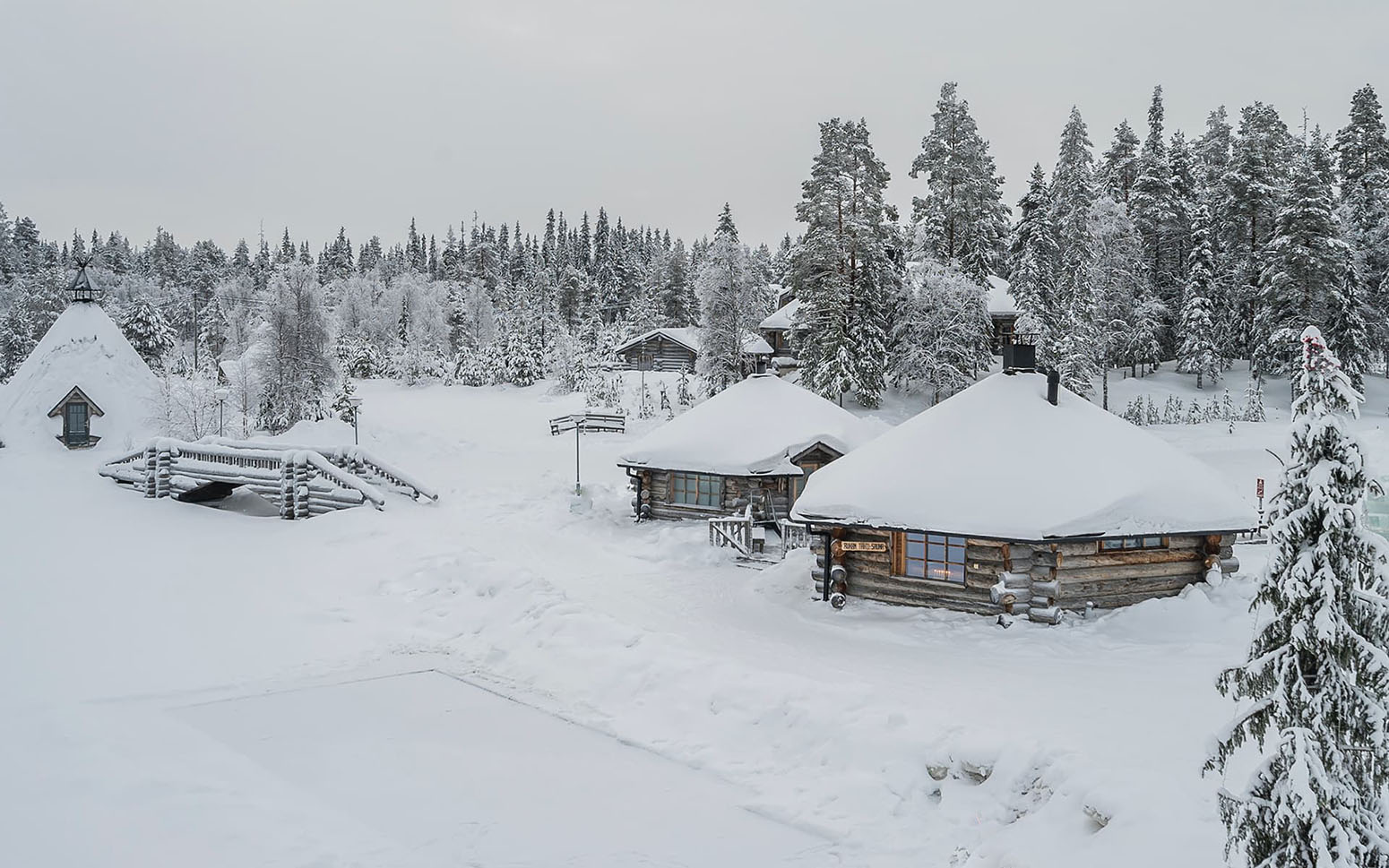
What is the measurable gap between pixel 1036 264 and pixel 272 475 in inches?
1540

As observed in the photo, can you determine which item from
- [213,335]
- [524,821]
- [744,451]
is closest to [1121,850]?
[524,821]

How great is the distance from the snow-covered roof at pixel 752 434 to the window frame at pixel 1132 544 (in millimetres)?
10487

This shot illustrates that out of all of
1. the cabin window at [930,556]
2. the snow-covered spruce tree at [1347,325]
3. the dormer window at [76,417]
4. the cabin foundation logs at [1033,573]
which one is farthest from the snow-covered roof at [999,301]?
the dormer window at [76,417]

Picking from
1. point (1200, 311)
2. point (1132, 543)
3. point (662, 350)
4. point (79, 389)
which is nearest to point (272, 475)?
point (79, 389)

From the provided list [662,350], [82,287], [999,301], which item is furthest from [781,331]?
[82,287]

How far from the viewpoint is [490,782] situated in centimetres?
1132

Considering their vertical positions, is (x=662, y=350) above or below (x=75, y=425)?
above

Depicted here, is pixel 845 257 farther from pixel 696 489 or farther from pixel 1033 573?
pixel 1033 573

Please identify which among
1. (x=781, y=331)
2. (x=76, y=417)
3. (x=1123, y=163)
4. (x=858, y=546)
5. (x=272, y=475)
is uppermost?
(x=1123, y=163)

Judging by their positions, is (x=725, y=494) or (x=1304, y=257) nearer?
(x=725, y=494)

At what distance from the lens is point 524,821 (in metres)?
10.3

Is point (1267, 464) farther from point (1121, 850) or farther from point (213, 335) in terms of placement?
point (213, 335)

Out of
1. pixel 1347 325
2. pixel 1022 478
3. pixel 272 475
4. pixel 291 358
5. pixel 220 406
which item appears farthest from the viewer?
pixel 291 358

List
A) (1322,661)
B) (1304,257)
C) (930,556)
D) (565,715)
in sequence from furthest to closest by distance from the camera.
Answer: (1304,257) < (930,556) < (565,715) < (1322,661)
